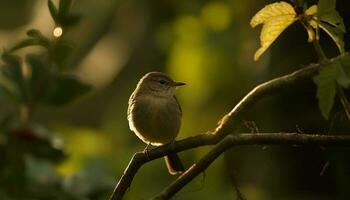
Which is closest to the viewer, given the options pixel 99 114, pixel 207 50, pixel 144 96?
pixel 144 96

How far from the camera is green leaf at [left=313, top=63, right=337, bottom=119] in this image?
2514 millimetres

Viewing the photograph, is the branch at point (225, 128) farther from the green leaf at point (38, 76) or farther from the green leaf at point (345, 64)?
the green leaf at point (38, 76)

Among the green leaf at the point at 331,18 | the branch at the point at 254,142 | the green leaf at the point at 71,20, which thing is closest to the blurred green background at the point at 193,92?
the branch at the point at 254,142

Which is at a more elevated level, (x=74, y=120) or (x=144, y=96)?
(x=144, y=96)

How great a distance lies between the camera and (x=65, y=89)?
2.30m

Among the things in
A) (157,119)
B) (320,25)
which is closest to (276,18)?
(320,25)

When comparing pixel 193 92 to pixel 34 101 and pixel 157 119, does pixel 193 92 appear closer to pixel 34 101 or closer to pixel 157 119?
pixel 157 119

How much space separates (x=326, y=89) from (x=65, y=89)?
80 cm

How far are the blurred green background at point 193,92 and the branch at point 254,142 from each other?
0.42 ft

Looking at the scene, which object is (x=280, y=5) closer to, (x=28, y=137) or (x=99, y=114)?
(x=28, y=137)

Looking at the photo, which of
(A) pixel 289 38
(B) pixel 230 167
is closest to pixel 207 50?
(A) pixel 289 38

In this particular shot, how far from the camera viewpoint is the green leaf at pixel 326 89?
251 centimetres

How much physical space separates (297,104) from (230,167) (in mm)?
2462

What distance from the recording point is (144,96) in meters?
5.81
